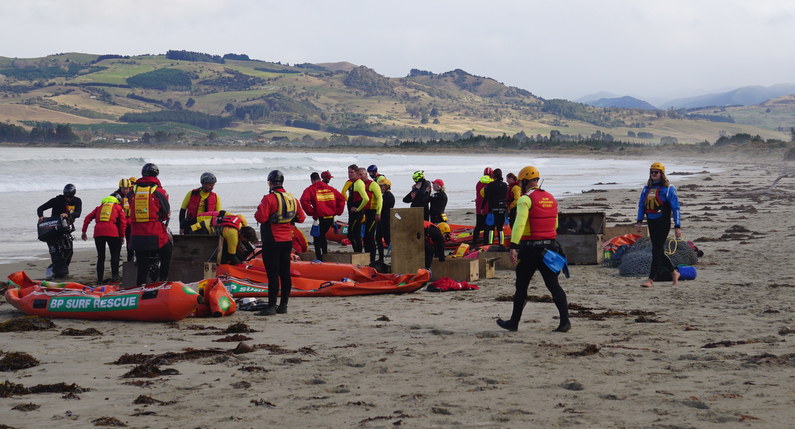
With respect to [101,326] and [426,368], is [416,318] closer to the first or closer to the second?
[426,368]

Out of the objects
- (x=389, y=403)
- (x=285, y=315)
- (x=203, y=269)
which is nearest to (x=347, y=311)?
(x=285, y=315)

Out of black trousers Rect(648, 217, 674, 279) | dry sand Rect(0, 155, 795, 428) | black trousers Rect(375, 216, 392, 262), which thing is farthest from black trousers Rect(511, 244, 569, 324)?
black trousers Rect(375, 216, 392, 262)

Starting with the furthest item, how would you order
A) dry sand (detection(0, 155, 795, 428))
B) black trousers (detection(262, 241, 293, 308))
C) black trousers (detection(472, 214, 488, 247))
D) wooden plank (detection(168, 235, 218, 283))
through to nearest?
black trousers (detection(472, 214, 488, 247))
wooden plank (detection(168, 235, 218, 283))
black trousers (detection(262, 241, 293, 308))
dry sand (detection(0, 155, 795, 428))

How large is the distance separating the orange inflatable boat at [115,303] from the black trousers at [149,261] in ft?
2.93

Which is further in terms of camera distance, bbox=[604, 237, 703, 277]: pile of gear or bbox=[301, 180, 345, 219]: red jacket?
bbox=[301, 180, 345, 219]: red jacket

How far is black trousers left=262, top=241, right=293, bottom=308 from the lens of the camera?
955 centimetres

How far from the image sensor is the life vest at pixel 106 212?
12.0 meters

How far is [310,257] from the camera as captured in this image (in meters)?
12.5

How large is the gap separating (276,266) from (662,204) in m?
4.66

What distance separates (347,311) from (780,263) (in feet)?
21.9

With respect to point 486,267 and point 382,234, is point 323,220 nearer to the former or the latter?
point 382,234

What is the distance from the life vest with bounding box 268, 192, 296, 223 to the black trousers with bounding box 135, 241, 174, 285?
5.96 ft

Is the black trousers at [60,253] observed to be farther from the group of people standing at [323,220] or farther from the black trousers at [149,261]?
the black trousers at [149,261]

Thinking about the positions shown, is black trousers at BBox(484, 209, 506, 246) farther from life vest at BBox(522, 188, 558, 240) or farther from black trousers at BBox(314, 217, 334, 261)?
life vest at BBox(522, 188, 558, 240)
